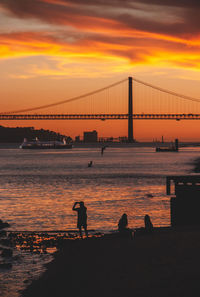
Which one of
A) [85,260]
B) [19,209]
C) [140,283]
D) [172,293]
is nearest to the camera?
[172,293]

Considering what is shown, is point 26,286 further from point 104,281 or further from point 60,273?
point 104,281

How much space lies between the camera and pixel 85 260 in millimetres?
13195

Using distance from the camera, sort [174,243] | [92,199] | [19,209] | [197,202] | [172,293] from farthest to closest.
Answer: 1. [92,199]
2. [19,209]
3. [197,202]
4. [174,243]
5. [172,293]

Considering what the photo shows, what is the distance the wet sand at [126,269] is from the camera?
10.1 meters

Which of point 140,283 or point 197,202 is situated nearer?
point 140,283

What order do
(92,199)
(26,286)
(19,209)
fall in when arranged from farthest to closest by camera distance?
1. (92,199)
2. (19,209)
3. (26,286)

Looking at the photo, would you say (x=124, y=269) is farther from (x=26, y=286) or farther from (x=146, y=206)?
(x=146, y=206)

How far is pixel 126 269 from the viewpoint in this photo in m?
11.6

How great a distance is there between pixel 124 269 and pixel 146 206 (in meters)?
17.6

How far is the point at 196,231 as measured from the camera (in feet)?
52.4

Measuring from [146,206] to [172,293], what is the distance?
19553 millimetres

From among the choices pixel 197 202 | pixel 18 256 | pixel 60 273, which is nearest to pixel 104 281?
pixel 60 273

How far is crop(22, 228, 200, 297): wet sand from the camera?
10102mm

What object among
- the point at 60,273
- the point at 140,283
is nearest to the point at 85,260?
the point at 60,273
